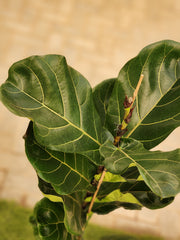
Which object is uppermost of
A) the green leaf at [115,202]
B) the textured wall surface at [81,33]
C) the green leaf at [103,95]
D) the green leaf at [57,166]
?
the textured wall surface at [81,33]

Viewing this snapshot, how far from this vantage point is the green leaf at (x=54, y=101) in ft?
1.64

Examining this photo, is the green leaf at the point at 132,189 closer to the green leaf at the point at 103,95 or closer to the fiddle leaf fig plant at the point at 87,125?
the fiddle leaf fig plant at the point at 87,125

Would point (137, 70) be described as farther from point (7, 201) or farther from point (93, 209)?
point (7, 201)

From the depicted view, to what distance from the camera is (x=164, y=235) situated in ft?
6.40

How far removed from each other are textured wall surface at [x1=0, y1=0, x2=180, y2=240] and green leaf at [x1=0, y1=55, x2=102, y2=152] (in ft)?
5.49

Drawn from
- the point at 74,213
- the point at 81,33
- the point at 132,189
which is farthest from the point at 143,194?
the point at 81,33

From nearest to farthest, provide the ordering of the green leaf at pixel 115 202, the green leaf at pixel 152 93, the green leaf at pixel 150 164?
the green leaf at pixel 150 164 → the green leaf at pixel 152 93 → the green leaf at pixel 115 202

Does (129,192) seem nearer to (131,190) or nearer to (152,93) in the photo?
(131,190)

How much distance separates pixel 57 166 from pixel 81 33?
8.42ft

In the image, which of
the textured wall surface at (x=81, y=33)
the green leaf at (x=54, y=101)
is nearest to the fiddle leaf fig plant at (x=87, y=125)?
the green leaf at (x=54, y=101)

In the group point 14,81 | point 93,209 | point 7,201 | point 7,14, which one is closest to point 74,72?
point 14,81

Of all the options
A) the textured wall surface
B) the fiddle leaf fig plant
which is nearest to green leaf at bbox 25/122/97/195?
the fiddle leaf fig plant

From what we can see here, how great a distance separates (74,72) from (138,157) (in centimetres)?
19

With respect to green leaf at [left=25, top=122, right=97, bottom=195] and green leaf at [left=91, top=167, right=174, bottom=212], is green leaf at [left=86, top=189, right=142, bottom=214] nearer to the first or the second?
green leaf at [left=91, top=167, right=174, bottom=212]
